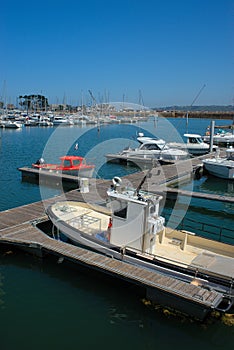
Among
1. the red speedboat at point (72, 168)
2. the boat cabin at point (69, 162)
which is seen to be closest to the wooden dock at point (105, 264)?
the red speedboat at point (72, 168)

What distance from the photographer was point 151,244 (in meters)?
12.1

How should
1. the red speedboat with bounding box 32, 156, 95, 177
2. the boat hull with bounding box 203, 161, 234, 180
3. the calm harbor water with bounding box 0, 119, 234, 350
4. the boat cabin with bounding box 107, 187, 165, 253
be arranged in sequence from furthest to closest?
the boat hull with bounding box 203, 161, 234, 180, the red speedboat with bounding box 32, 156, 95, 177, the boat cabin with bounding box 107, 187, 165, 253, the calm harbor water with bounding box 0, 119, 234, 350

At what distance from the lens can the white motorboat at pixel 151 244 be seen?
10414mm

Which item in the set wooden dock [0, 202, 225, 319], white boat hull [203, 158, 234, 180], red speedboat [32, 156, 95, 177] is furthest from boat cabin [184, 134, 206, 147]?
wooden dock [0, 202, 225, 319]

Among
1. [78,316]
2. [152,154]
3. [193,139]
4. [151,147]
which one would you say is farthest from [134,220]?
[193,139]

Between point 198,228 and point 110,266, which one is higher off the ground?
point 110,266

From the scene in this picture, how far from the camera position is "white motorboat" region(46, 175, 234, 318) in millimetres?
10414

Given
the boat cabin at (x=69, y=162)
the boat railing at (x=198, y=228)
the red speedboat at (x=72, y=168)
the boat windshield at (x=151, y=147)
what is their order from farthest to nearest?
the boat windshield at (x=151, y=147) → the boat cabin at (x=69, y=162) → the red speedboat at (x=72, y=168) → the boat railing at (x=198, y=228)

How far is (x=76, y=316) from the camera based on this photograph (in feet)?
33.0

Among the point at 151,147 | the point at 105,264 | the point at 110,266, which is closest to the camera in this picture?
the point at 110,266

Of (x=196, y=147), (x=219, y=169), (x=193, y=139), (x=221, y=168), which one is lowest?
(x=219, y=169)

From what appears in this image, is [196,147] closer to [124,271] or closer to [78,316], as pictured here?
[124,271]

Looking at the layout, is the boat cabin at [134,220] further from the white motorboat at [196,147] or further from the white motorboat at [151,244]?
the white motorboat at [196,147]

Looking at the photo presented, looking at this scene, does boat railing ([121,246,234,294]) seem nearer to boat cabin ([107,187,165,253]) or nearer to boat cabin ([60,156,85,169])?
boat cabin ([107,187,165,253])
